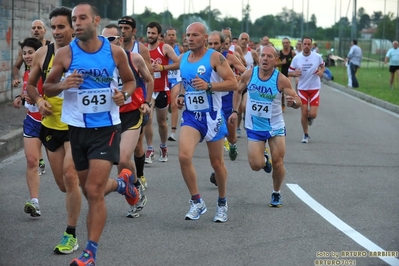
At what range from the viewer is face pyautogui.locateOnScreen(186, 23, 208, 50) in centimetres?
870

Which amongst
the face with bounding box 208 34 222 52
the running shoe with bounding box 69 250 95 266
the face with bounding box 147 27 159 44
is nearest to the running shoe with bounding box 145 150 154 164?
the face with bounding box 147 27 159 44

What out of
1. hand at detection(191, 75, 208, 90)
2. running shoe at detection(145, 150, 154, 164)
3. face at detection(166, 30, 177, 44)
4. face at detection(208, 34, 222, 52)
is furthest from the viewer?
face at detection(166, 30, 177, 44)

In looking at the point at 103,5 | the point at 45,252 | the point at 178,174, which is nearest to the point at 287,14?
the point at 103,5

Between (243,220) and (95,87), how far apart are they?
2.66m

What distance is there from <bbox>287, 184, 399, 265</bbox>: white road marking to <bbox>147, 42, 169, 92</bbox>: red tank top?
11.7ft

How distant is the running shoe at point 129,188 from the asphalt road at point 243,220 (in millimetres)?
277

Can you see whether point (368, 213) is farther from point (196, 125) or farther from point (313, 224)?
point (196, 125)

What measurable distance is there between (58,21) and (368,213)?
3.93 meters

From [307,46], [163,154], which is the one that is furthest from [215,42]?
[307,46]

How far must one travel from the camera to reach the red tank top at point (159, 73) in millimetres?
13837

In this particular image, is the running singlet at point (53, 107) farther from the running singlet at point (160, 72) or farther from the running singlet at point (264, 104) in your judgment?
the running singlet at point (160, 72)

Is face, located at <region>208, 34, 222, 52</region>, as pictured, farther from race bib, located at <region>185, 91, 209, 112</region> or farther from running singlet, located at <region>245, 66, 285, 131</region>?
race bib, located at <region>185, 91, 209, 112</region>

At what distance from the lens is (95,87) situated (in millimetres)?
6781

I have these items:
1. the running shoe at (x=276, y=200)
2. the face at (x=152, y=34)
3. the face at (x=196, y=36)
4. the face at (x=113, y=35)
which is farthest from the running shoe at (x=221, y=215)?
the face at (x=152, y=34)
